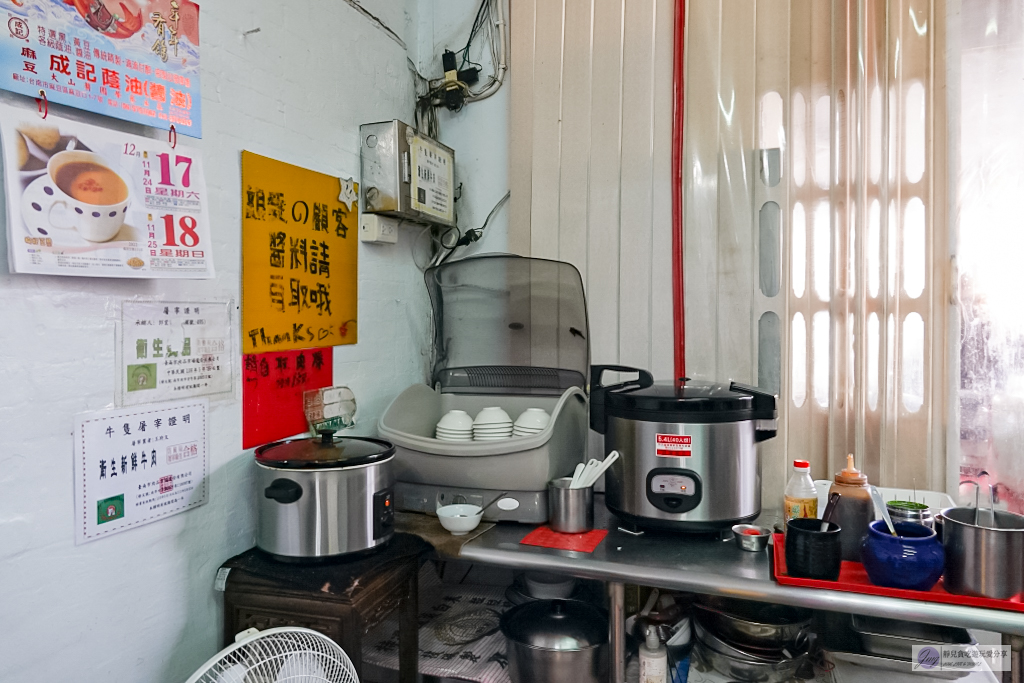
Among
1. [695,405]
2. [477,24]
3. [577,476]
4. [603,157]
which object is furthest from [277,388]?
[477,24]

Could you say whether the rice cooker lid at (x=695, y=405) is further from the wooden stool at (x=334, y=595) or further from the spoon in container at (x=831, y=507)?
the wooden stool at (x=334, y=595)

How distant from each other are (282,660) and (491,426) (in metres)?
0.74

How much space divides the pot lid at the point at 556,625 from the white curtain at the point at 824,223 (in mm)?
649

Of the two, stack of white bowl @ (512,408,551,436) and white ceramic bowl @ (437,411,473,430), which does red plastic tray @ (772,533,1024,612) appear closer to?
stack of white bowl @ (512,408,551,436)

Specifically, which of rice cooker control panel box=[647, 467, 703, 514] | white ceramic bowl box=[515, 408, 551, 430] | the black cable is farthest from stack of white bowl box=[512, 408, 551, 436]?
the black cable

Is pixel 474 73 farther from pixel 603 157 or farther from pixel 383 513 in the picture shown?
pixel 383 513

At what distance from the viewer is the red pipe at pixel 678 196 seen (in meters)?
1.84

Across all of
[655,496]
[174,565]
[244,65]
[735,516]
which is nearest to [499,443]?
[655,496]

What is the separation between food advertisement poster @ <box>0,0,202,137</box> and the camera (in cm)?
99

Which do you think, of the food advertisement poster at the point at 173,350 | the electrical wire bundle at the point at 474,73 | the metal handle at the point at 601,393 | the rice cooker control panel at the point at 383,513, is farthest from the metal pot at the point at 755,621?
the electrical wire bundle at the point at 474,73

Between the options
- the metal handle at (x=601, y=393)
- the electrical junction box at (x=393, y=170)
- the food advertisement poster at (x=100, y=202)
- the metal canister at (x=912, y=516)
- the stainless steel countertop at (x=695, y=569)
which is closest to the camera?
the food advertisement poster at (x=100, y=202)

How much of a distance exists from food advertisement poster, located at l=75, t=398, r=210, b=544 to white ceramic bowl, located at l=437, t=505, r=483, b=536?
520 mm

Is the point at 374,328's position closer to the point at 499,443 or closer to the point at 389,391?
the point at 389,391

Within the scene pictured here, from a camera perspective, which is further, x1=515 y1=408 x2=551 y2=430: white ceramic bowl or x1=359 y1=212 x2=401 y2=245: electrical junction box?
x1=359 y1=212 x2=401 y2=245: electrical junction box
